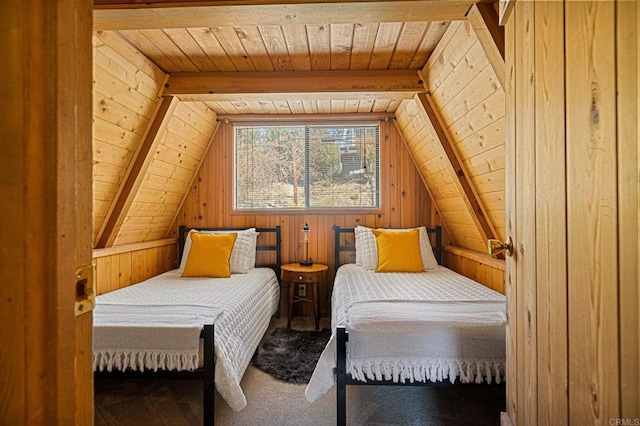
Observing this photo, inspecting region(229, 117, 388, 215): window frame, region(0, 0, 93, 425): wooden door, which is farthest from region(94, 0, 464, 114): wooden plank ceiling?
region(0, 0, 93, 425): wooden door

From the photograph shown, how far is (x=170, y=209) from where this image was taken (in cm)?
357

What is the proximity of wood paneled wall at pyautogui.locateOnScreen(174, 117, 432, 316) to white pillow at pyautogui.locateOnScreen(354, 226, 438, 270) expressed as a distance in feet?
0.93

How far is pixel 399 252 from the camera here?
3.07 metres

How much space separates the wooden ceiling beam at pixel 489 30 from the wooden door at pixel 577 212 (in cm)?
56

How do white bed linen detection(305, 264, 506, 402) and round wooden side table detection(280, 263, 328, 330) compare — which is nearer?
white bed linen detection(305, 264, 506, 402)

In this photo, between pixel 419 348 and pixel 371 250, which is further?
pixel 371 250

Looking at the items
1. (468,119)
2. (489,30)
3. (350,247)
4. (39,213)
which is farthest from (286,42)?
(350,247)

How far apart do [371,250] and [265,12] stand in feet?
7.46

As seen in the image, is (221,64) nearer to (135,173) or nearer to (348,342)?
(135,173)

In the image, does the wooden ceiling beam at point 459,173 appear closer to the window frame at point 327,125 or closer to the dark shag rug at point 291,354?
the window frame at point 327,125

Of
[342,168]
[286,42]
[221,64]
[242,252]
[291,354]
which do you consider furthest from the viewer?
[342,168]

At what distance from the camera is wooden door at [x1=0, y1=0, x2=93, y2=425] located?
466 mm

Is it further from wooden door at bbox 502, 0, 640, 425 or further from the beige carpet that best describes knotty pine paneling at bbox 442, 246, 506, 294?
wooden door at bbox 502, 0, 640, 425

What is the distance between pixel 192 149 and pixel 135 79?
1.16 meters
